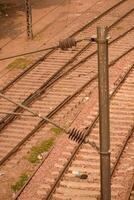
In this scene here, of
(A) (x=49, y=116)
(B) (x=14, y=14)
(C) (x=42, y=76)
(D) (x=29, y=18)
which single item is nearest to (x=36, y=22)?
(B) (x=14, y=14)

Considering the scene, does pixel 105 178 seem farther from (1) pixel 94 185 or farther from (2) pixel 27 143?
(2) pixel 27 143

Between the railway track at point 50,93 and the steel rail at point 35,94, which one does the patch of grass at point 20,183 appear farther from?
the steel rail at point 35,94

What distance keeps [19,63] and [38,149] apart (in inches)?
332

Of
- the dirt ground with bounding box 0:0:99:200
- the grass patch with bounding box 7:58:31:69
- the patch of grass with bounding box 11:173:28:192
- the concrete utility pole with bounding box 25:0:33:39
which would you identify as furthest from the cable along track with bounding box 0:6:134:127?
the concrete utility pole with bounding box 25:0:33:39

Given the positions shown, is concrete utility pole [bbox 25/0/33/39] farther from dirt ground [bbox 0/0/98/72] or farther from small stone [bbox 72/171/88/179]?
small stone [bbox 72/171/88/179]

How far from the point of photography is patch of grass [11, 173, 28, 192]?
13781 millimetres

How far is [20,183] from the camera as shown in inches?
550

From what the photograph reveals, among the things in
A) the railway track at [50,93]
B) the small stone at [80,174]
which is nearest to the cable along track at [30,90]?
the railway track at [50,93]

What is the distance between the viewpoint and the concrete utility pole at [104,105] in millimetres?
7532

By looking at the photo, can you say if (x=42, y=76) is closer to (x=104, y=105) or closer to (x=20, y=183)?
(x=20, y=183)

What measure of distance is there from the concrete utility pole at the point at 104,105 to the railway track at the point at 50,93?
7.18m

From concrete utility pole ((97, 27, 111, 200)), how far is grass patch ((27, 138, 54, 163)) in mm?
6843

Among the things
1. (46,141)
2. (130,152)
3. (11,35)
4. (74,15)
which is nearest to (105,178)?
(130,152)

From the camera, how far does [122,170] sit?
14.0 meters
